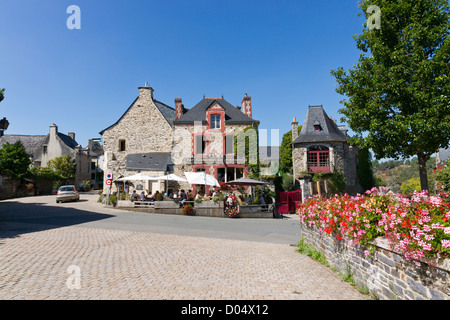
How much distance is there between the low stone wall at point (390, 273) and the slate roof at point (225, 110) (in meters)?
19.5

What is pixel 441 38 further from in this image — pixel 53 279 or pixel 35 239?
pixel 35 239

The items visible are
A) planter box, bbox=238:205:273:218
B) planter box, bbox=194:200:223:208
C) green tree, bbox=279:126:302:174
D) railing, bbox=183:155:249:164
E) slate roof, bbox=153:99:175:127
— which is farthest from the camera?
green tree, bbox=279:126:302:174

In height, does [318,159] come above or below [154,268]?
above

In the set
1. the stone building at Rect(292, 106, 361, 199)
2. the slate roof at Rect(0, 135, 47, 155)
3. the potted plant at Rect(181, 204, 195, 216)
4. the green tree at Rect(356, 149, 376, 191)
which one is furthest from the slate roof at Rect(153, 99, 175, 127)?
the slate roof at Rect(0, 135, 47, 155)

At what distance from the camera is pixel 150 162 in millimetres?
25375

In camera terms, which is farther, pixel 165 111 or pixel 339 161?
pixel 165 111

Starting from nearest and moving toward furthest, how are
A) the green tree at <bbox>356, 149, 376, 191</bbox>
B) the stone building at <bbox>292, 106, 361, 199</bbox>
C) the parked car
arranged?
the parked car, the stone building at <bbox>292, 106, 361, 199</bbox>, the green tree at <bbox>356, 149, 376, 191</bbox>

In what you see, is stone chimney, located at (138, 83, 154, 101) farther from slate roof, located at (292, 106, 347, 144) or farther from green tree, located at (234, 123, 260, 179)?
slate roof, located at (292, 106, 347, 144)

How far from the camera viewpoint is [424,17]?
494 inches

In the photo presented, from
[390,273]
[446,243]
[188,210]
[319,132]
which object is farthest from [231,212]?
[446,243]

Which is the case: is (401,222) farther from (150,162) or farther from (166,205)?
(150,162)

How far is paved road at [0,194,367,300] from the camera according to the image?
4418 millimetres

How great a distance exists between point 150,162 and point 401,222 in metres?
23.8

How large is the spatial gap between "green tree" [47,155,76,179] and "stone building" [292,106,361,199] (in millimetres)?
34555
